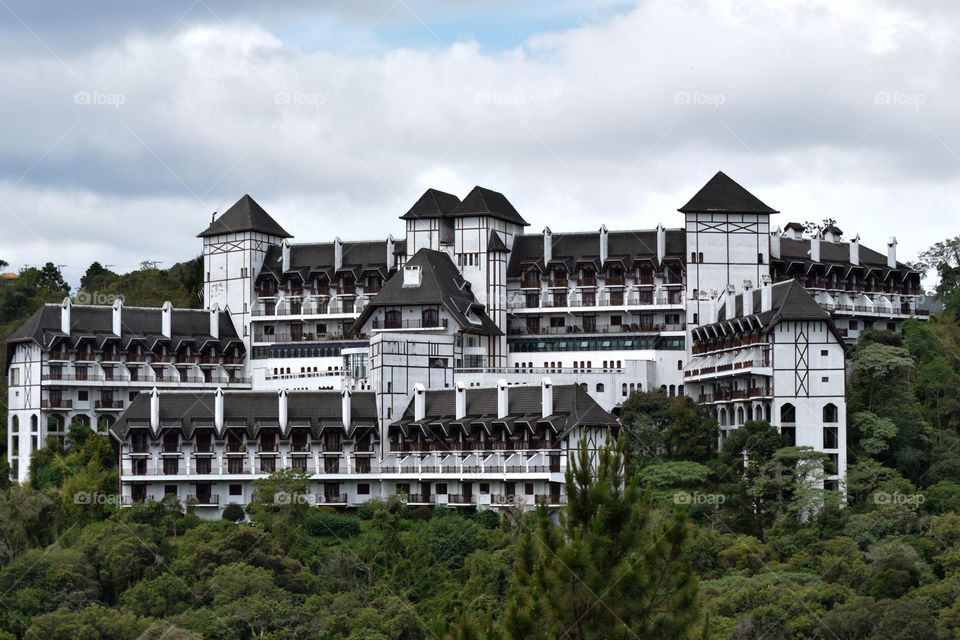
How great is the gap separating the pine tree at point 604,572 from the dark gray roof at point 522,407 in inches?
1539

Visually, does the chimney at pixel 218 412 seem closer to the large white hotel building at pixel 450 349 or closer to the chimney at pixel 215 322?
the large white hotel building at pixel 450 349

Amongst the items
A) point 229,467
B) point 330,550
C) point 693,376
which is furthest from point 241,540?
point 693,376

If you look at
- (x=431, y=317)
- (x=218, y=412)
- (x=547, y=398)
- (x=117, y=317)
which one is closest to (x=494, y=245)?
(x=431, y=317)

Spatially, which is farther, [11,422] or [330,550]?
[11,422]

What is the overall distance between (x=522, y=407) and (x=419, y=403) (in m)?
6.82

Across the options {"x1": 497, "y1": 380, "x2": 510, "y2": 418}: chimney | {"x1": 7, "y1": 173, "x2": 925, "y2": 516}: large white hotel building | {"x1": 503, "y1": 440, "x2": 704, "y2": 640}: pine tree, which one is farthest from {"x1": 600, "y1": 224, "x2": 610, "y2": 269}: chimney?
{"x1": 503, "y1": 440, "x2": 704, "y2": 640}: pine tree

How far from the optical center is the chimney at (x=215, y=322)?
100062 mm

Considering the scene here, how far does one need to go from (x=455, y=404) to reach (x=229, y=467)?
43.7 feet

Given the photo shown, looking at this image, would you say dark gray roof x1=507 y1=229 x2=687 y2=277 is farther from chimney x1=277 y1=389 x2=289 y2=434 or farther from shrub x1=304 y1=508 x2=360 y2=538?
shrub x1=304 y1=508 x2=360 y2=538

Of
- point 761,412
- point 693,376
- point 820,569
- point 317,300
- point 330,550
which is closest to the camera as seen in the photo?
point 820,569

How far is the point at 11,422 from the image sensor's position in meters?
93.8

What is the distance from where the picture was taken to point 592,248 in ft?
322

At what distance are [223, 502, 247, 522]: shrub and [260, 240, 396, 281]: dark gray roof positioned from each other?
23973mm

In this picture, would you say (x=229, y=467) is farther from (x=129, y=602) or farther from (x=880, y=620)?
(x=880, y=620)
